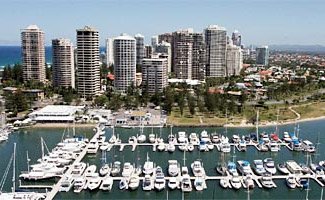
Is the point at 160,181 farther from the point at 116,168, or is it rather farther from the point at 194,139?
the point at 194,139

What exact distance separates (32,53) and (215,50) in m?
23.6

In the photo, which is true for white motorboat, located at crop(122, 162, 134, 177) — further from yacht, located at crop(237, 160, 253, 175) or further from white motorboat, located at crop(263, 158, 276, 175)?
white motorboat, located at crop(263, 158, 276, 175)

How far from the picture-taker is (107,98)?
1489 inches

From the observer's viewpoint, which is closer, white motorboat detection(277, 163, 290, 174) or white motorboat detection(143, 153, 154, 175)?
white motorboat detection(143, 153, 154, 175)

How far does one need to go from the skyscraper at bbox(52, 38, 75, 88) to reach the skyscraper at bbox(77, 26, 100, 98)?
374 cm

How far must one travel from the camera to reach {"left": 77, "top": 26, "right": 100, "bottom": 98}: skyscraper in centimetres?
3978

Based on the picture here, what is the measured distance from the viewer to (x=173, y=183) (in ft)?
57.2

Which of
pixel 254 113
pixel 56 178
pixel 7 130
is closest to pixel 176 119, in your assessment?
pixel 254 113

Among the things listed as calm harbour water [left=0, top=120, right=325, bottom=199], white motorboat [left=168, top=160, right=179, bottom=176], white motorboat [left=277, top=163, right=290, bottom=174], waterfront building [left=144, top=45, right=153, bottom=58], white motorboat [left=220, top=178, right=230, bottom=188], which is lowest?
calm harbour water [left=0, top=120, right=325, bottom=199]

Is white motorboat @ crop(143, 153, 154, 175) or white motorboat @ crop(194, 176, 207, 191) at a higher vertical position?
white motorboat @ crop(143, 153, 154, 175)

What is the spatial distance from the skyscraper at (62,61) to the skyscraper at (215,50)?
65.4ft

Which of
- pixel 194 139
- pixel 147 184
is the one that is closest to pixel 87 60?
pixel 194 139

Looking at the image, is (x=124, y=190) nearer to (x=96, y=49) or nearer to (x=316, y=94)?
(x=96, y=49)

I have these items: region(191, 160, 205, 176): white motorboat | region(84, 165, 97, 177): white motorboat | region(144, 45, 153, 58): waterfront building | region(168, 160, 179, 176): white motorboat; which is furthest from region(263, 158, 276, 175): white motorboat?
region(144, 45, 153, 58): waterfront building
